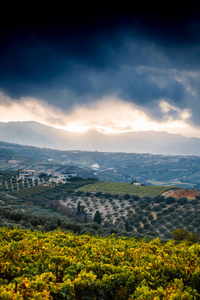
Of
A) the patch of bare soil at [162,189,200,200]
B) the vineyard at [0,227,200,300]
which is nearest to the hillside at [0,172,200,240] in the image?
the patch of bare soil at [162,189,200,200]

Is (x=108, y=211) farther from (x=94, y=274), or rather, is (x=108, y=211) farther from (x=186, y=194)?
(x=94, y=274)

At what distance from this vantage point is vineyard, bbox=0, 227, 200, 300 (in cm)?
487

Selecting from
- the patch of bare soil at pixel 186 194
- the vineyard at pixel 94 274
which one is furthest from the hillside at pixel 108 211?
the vineyard at pixel 94 274

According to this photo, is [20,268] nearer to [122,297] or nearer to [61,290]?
[61,290]

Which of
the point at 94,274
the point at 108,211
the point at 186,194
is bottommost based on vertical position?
the point at 108,211

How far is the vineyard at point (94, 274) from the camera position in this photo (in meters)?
4.87

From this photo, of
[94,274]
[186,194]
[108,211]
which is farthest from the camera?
[186,194]

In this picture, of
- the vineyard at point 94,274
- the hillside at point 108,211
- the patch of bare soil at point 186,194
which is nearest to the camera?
the vineyard at point 94,274

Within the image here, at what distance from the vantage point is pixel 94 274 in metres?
6.05

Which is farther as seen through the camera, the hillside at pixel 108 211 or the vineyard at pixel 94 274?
the hillside at pixel 108 211

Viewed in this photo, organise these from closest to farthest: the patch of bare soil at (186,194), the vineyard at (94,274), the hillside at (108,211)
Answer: the vineyard at (94,274) < the hillside at (108,211) < the patch of bare soil at (186,194)

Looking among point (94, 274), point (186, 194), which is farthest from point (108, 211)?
point (94, 274)

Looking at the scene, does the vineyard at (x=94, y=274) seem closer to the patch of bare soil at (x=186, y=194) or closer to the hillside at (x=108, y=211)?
the hillside at (x=108, y=211)

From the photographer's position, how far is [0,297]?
13.7ft
